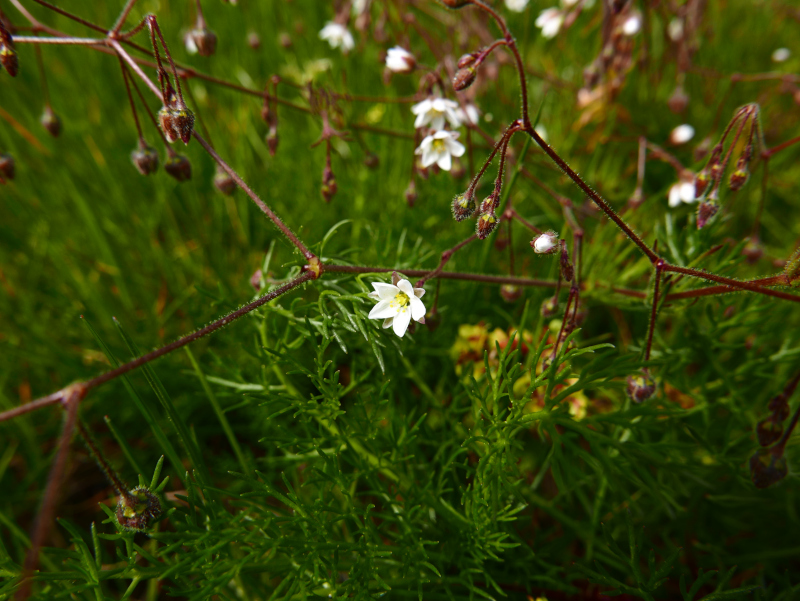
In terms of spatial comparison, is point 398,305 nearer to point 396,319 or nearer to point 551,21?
point 396,319

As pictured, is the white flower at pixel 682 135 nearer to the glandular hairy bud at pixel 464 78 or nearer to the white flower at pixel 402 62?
the white flower at pixel 402 62

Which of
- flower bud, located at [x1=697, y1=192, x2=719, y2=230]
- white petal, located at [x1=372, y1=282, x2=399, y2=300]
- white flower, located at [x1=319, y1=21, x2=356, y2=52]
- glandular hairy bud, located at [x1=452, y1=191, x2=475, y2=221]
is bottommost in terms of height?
white petal, located at [x1=372, y1=282, x2=399, y2=300]

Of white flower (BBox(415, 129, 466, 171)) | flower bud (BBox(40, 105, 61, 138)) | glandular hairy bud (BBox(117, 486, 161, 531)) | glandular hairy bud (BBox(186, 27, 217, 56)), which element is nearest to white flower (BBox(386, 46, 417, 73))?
white flower (BBox(415, 129, 466, 171))

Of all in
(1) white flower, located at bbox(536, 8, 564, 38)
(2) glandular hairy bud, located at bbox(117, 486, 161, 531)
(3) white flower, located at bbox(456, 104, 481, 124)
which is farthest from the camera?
(1) white flower, located at bbox(536, 8, 564, 38)

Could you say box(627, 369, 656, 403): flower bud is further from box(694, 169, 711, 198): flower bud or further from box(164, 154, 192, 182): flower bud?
box(164, 154, 192, 182): flower bud

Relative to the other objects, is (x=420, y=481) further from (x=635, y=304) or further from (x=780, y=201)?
(x=780, y=201)

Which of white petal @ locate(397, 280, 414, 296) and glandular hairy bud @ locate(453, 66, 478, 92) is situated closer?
white petal @ locate(397, 280, 414, 296)
